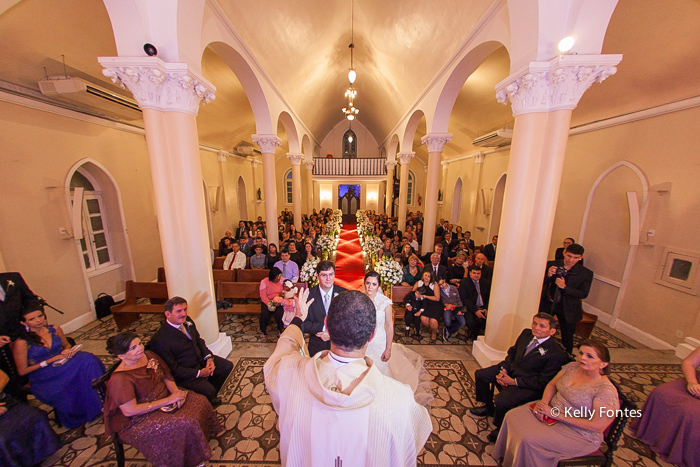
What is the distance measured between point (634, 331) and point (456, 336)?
3.64m

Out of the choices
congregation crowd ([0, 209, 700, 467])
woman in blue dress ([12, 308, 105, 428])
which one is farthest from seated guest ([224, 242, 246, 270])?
woman in blue dress ([12, 308, 105, 428])

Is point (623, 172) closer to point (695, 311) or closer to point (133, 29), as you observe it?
point (695, 311)

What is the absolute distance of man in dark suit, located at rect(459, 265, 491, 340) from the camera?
201 inches

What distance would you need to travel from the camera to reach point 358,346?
1.51 m

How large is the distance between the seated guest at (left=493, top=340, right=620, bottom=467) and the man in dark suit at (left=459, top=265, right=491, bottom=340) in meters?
2.53

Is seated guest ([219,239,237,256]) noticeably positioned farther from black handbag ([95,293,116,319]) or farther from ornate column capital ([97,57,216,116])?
ornate column capital ([97,57,216,116])

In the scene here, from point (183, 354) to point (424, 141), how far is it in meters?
7.55

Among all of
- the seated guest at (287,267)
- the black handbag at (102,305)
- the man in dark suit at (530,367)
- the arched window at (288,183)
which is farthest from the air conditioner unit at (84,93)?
the arched window at (288,183)

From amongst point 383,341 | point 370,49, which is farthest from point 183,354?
point 370,49

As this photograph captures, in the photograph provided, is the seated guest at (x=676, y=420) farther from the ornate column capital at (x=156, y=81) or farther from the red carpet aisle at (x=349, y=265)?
the ornate column capital at (x=156, y=81)

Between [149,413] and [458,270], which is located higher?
[458,270]

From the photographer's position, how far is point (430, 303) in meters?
5.16

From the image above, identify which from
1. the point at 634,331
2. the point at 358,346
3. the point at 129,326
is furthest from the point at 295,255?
the point at 634,331

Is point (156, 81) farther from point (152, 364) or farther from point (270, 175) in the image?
point (270, 175)
